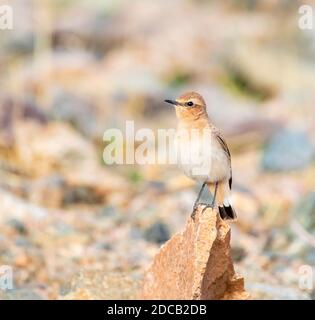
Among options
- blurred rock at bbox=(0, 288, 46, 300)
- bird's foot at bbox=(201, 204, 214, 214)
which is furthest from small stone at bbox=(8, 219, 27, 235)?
bird's foot at bbox=(201, 204, 214, 214)

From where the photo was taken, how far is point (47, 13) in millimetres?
15773

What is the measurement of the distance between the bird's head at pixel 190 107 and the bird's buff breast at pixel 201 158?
7.9 inches

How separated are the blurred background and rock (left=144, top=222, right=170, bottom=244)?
18 millimetres

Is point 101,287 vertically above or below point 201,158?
below

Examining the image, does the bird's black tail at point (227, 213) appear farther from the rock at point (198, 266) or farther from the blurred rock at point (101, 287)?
the blurred rock at point (101, 287)

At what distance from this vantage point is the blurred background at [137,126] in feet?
33.0

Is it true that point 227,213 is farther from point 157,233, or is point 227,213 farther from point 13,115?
point 13,115

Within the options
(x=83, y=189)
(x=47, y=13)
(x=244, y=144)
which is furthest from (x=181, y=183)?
(x=47, y=13)

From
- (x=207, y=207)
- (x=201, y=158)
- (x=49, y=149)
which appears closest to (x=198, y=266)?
(x=207, y=207)

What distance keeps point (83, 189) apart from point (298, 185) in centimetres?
257

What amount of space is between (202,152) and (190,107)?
0.51 metres

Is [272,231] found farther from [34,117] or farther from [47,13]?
[47,13]

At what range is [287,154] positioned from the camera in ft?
44.2

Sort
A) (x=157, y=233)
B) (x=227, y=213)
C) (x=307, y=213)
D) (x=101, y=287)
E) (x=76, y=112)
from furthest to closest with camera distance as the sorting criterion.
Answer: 1. (x=76, y=112)
2. (x=307, y=213)
3. (x=157, y=233)
4. (x=227, y=213)
5. (x=101, y=287)
